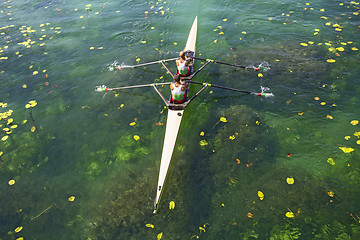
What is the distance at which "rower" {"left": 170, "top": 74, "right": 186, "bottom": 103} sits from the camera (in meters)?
6.84

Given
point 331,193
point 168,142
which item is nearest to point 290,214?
point 331,193

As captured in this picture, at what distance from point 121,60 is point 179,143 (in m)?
6.01

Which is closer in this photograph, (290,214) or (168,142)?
(290,214)

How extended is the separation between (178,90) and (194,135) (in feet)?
5.52

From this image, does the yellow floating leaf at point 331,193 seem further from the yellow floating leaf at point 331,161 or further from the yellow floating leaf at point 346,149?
the yellow floating leaf at point 346,149

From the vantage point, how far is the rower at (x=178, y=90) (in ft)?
22.4

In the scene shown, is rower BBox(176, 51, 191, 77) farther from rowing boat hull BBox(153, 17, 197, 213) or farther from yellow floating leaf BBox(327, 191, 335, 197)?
yellow floating leaf BBox(327, 191, 335, 197)

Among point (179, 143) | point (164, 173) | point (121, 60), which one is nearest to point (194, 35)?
point (121, 60)

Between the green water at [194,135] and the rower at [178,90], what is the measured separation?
0.80 metres

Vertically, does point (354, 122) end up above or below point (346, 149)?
above

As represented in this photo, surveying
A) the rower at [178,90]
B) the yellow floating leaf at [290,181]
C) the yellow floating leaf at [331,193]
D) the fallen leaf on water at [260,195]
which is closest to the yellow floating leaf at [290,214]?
the fallen leaf on water at [260,195]

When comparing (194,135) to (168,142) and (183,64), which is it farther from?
(183,64)

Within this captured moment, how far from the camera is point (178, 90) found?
6910 mm

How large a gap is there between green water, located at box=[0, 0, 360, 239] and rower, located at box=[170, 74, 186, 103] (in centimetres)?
80
